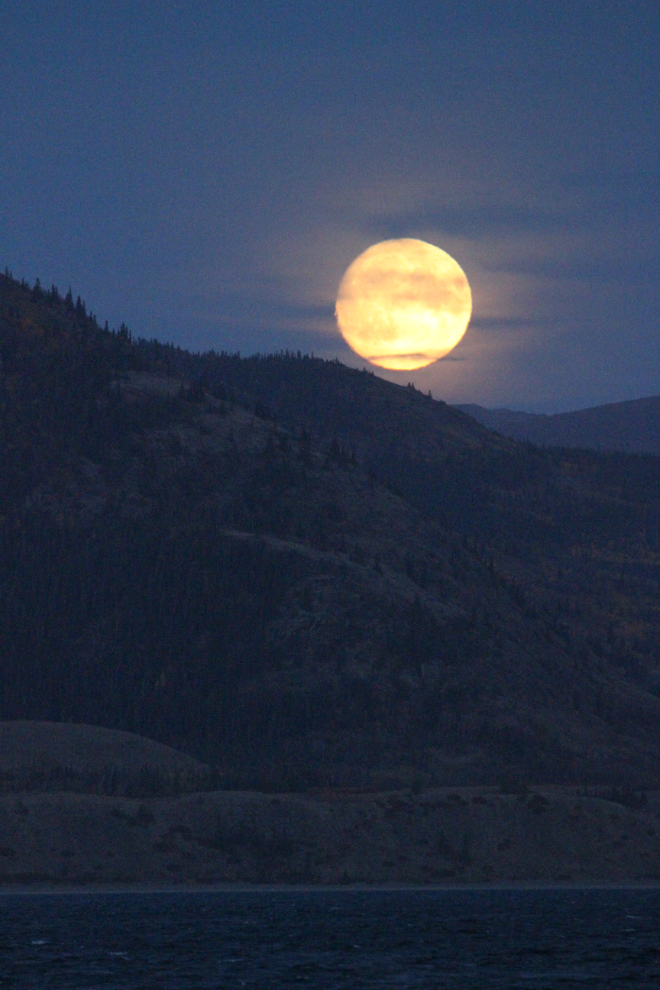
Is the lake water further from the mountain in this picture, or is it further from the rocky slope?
the mountain

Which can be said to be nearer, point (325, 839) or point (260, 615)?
point (325, 839)

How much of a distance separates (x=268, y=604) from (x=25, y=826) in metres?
54.9

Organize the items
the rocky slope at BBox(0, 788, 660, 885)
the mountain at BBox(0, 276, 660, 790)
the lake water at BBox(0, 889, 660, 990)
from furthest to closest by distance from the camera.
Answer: the mountain at BBox(0, 276, 660, 790) → the rocky slope at BBox(0, 788, 660, 885) → the lake water at BBox(0, 889, 660, 990)

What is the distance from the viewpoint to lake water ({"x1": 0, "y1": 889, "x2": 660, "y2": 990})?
5288 cm

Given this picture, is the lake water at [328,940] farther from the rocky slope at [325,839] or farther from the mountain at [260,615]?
the mountain at [260,615]

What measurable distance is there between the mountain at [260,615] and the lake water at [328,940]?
28.6 metres

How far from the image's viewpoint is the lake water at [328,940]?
173 feet

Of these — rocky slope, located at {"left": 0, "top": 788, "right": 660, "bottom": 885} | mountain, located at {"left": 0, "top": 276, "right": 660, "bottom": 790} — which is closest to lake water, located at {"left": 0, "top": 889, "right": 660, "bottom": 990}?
rocky slope, located at {"left": 0, "top": 788, "right": 660, "bottom": 885}

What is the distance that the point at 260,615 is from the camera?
144250mm

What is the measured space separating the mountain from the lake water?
2862 centimetres

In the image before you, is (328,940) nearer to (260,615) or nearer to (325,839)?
(325,839)

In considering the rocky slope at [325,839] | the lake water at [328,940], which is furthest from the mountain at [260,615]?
the lake water at [328,940]

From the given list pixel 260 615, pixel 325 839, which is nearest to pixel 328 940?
pixel 325 839

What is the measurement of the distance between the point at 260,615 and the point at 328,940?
7962 centimetres
